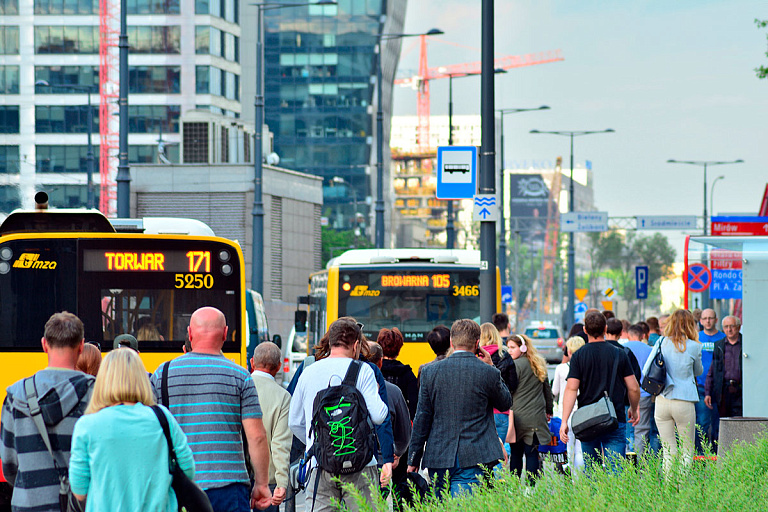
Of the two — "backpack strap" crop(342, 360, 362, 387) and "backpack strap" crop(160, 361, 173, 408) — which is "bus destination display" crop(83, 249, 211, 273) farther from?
"backpack strap" crop(160, 361, 173, 408)

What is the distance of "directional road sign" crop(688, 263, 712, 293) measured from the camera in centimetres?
2492

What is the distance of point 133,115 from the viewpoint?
8400cm

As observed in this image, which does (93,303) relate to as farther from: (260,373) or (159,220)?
(260,373)

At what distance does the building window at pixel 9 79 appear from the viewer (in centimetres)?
8125

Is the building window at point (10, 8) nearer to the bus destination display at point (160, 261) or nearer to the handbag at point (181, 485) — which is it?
the bus destination display at point (160, 261)

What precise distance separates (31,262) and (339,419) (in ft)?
Result: 18.1

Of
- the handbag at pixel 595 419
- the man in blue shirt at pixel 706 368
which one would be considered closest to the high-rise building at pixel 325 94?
the man in blue shirt at pixel 706 368

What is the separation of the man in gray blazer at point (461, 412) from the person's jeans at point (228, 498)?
7.02 feet

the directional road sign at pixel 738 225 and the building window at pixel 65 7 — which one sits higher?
the building window at pixel 65 7

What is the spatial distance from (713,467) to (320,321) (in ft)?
44.3

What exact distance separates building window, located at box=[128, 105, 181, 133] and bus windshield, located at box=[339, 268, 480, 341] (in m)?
65.9

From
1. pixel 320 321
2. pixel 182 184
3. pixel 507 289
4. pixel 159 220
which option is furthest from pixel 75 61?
pixel 159 220

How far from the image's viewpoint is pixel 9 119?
273 ft

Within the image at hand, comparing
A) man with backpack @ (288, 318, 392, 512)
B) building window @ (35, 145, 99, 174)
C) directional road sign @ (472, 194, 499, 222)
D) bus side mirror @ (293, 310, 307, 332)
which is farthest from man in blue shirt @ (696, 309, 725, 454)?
building window @ (35, 145, 99, 174)
